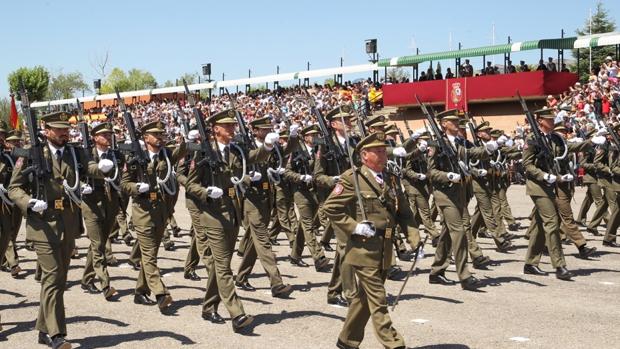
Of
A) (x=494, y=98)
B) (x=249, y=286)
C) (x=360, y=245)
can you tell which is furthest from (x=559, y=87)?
(x=360, y=245)

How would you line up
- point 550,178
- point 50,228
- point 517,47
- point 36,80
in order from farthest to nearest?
1. point 36,80
2. point 517,47
3. point 550,178
4. point 50,228

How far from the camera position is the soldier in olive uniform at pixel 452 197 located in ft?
33.1

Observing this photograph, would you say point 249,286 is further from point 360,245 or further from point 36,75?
Result: point 36,75

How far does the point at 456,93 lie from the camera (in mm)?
35094

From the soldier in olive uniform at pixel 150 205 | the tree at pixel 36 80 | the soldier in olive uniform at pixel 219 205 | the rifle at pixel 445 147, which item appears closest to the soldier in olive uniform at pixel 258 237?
the soldier in olive uniform at pixel 219 205

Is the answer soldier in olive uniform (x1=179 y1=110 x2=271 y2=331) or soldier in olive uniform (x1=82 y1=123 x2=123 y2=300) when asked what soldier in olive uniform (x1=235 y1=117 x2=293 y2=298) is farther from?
soldier in olive uniform (x1=82 y1=123 x2=123 y2=300)

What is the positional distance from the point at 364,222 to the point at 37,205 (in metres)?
2.89

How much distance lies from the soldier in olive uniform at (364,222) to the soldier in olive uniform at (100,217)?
13.6 feet

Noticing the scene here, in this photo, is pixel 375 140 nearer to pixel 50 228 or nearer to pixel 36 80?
pixel 50 228

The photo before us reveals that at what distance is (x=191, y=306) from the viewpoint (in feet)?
30.8

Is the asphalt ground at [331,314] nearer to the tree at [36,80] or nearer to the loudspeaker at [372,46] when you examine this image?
the loudspeaker at [372,46]

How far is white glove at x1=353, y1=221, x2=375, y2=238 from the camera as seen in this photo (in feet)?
21.1

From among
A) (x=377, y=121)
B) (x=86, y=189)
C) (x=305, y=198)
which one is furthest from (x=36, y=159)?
(x=305, y=198)

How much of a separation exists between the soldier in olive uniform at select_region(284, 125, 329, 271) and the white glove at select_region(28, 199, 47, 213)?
16.4ft
